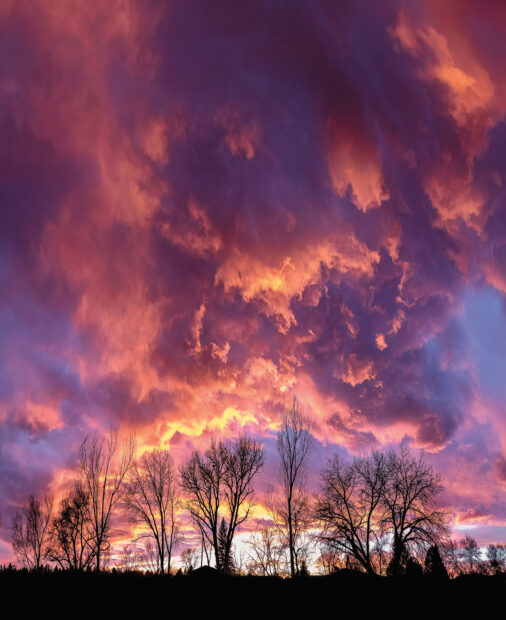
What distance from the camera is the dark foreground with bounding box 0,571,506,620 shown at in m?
10.4

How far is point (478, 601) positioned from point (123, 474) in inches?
1403

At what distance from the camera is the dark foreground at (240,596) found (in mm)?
10375

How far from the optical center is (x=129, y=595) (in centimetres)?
1144

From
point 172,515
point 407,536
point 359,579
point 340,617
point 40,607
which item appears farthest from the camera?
point 172,515

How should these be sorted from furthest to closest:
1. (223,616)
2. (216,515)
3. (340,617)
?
(216,515)
(340,617)
(223,616)

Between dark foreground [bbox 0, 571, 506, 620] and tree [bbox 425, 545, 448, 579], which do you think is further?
tree [bbox 425, 545, 448, 579]

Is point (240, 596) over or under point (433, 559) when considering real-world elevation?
over

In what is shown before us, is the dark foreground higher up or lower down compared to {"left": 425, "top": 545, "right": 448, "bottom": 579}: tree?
higher up

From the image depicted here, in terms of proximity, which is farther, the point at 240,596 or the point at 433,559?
the point at 433,559

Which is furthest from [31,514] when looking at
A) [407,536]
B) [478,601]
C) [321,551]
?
[478,601]

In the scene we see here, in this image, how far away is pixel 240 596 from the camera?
13.5 meters

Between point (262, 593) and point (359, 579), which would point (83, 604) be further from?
point (359, 579)

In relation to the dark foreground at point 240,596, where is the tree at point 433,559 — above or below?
below

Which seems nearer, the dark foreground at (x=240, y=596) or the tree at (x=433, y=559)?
the dark foreground at (x=240, y=596)
